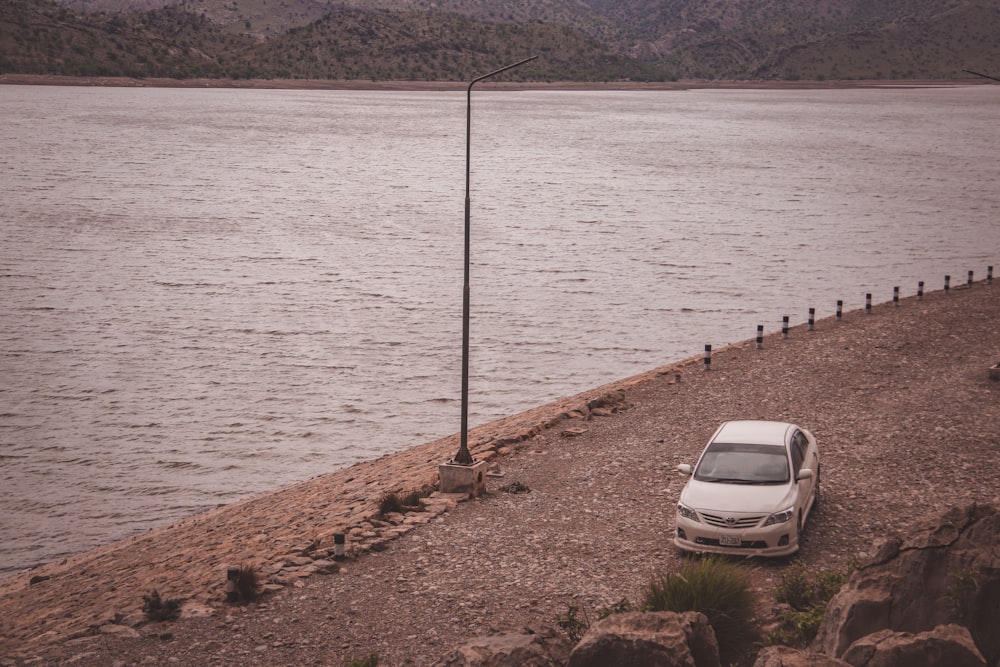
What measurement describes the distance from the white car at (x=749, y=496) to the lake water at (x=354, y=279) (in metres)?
12.1

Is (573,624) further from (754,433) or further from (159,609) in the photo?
(159,609)

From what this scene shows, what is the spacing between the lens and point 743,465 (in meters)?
14.7

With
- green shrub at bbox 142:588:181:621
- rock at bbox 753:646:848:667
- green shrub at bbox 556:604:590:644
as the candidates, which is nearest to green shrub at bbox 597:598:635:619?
green shrub at bbox 556:604:590:644

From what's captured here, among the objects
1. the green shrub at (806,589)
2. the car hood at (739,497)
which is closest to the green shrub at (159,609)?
the car hood at (739,497)

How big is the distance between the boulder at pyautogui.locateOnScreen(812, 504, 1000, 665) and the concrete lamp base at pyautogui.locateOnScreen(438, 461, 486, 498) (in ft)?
25.1

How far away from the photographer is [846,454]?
18.9m

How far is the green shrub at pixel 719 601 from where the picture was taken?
37.4 ft

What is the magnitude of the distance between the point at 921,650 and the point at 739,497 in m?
5.46

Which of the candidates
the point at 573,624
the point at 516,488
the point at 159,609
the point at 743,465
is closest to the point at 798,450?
the point at 743,465

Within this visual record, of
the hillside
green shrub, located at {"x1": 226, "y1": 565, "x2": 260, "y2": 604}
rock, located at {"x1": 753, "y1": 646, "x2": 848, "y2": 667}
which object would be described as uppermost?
the hillside

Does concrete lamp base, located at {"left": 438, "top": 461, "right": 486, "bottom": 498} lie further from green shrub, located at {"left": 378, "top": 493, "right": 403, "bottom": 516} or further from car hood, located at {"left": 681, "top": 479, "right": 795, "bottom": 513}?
car hood, located at {"left": 681, "top": 479, "right": 795, "bottom": 513}

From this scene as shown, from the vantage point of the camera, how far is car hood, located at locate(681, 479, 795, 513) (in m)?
13.9

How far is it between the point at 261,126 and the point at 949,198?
265ft

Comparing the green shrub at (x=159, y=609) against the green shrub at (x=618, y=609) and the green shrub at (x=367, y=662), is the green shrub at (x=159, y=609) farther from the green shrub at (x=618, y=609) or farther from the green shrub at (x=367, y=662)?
the green shrub at (x=618, y=609)
